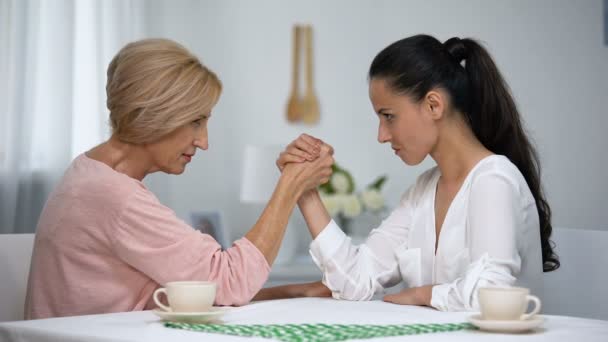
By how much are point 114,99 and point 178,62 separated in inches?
6.1

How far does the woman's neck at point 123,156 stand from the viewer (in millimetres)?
1865

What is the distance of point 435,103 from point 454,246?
334 millimetres

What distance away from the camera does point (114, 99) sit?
1824 millimetres

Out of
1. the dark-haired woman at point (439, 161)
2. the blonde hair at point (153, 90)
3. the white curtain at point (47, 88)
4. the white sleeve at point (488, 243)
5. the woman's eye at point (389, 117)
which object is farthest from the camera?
the white curtain at point (47, 88)

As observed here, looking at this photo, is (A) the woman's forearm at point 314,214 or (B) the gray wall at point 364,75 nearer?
(A) the woman's forearm at point 314,214

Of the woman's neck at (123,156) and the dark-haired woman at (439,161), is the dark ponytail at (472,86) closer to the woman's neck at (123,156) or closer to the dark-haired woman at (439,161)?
the dark-haired woman at (439,161)

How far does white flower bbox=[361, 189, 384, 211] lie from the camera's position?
Answer: 160 inches

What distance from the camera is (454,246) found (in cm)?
194

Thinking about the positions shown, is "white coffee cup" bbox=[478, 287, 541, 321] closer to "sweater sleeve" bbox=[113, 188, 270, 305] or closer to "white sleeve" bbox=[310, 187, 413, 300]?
"sweater sleeve" bbox=[113, 188, 270, 305]

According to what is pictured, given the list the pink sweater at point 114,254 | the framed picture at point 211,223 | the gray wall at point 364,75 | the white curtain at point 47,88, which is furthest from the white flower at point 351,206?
the pink sweater at point 114,254

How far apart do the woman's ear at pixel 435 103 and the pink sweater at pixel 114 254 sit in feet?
1.78

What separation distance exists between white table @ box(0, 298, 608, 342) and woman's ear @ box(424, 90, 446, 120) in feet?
1.64

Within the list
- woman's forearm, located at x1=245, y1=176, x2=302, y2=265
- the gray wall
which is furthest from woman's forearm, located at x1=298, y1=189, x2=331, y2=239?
the gray wall

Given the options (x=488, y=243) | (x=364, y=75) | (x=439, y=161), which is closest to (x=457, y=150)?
(x=439, y=161)
